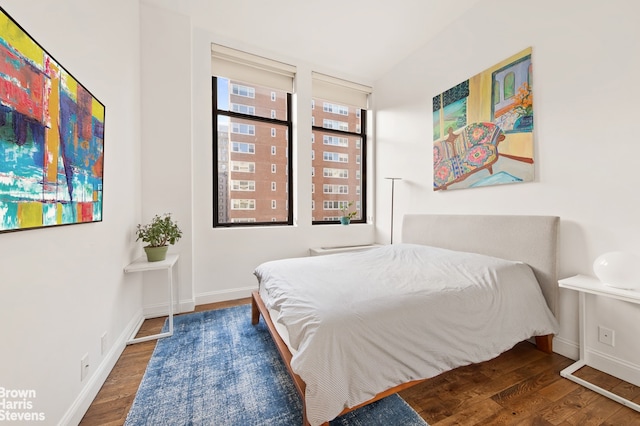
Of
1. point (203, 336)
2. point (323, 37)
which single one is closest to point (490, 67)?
point (323, 37)

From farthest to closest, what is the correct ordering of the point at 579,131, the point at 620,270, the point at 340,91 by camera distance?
the point at 340,91
the point at 579,131
the point at 620,270

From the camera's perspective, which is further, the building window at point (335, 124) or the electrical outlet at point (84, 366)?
the building window at point (335, 124)

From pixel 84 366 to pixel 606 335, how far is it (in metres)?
3.26

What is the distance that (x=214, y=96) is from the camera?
3125mm

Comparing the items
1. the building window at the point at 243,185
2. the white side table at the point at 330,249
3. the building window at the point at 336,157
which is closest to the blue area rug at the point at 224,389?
the white side table at the point at 330,249

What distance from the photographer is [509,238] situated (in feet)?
6.94

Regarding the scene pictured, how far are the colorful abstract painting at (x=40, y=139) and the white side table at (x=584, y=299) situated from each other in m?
2.87

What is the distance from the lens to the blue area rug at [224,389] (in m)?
1.34

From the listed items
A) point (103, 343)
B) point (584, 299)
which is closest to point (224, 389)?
point (103, 343)

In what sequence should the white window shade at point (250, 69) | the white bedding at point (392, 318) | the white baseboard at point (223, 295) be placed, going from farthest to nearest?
the white window shade at point (250, 69) → the white baseboard at point (223, 295) → the white bedding at point (392, 318)

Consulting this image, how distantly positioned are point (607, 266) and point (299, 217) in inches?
112

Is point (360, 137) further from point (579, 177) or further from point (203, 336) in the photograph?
point (203, 336)

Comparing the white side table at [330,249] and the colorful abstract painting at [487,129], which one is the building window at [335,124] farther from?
the white side table at [330,249]

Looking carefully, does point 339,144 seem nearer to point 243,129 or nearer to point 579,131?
point 243,129
